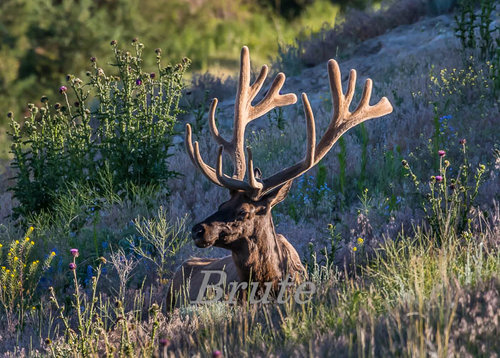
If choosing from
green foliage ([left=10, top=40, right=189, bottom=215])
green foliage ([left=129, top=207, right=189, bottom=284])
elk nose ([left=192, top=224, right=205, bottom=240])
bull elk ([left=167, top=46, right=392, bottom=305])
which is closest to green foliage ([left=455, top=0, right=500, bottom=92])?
green foliage ([left=10, top=40, right=189, bottom=215])

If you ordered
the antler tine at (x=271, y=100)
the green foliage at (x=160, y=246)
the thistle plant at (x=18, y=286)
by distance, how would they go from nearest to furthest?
the antler tine at (x=271, y=100)
the thistle plant at (x=18, y=286)
the green foliage at (x=160, y=246)

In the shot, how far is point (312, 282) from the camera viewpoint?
5.23 m

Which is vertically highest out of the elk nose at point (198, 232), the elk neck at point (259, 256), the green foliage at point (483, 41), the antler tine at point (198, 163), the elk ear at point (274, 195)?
the green foliage at point (483, 41)

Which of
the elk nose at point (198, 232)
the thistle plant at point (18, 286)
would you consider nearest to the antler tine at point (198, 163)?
the elk nose at point (198, 232)

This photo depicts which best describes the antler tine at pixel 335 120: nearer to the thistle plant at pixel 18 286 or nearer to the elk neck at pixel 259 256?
the elk neck at pixel 259 256

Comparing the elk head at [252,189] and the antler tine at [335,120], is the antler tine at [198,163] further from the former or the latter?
the antler tine at [335,120]

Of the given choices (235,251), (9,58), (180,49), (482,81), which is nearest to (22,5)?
(9,58)

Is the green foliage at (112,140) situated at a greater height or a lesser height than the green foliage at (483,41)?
lesser

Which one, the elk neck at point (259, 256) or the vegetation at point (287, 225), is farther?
the elk neck at point (259, 256)

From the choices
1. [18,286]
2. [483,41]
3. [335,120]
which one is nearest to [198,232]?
[335,120]

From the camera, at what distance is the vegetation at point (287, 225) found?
4.23 metres

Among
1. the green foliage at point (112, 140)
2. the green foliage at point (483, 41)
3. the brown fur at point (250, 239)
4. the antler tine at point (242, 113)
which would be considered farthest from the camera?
the green foliage at point (483, 41)

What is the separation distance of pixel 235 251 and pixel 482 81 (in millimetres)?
5145

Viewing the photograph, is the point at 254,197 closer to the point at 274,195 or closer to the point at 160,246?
the point at 274,195
